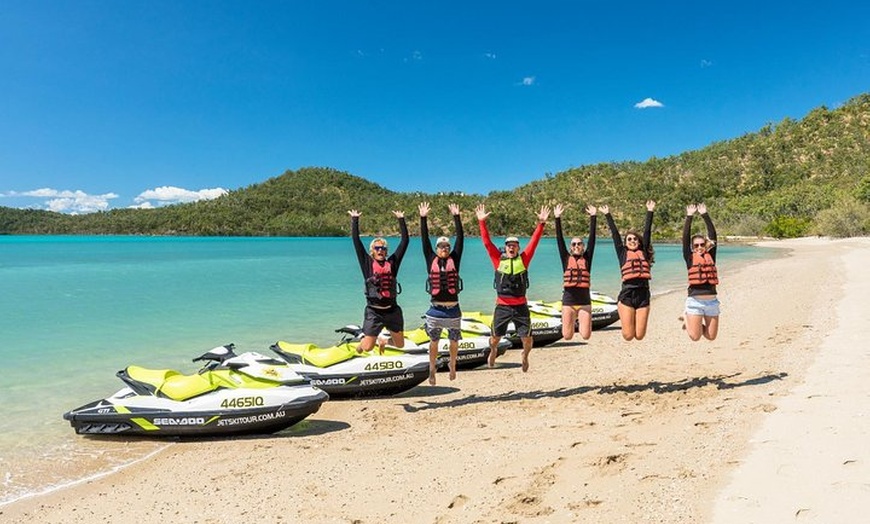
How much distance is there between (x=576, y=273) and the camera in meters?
7.84

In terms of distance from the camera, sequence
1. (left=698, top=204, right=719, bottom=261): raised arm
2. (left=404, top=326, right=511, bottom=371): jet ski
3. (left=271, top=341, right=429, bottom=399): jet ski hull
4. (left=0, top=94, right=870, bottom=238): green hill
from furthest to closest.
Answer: (left=0, top=94, right=870, bottom=238): green hill → (left=404, top=326, right=511, bottom=371): jet ski → (left=271, top=341, right=429, bottom=399): jet ski hull → (left=698, top=204, right=719, bottom=261): raised arm

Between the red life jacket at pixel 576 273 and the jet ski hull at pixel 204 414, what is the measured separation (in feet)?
12.3

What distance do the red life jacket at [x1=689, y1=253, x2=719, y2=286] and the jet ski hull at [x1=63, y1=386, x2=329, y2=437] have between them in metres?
5.35

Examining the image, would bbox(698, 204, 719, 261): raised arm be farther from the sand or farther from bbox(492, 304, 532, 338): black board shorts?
bbox(492, 304, 532, 338): black board shorts

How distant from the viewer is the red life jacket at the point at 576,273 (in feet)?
25.6

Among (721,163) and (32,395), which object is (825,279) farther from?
(721,163)

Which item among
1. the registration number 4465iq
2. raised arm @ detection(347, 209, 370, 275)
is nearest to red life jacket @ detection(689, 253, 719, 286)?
raised arm @ detection(347, 209, 370, 275)

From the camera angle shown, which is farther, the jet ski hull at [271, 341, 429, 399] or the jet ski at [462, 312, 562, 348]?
the jet ski at [462, 312, 562, 348]

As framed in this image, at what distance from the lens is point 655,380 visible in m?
8.15

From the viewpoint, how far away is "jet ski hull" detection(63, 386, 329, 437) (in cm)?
675

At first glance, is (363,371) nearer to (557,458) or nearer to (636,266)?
(557,458)

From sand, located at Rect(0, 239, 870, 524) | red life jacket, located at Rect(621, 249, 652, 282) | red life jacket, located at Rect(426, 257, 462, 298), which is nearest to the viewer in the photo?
sand, located at Rect(0, 239, 870, 524)

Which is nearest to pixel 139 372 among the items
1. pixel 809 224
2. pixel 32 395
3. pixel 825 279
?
pixel 32 395

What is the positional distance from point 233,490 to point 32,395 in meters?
6.63
